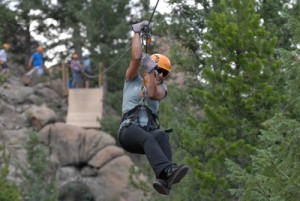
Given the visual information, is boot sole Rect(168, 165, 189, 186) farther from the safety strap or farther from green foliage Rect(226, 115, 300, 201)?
green foliage Rect(226, 115, 300, 201)

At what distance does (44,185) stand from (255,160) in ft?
48.3

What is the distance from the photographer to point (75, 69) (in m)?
29.2

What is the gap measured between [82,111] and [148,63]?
21.7 metres

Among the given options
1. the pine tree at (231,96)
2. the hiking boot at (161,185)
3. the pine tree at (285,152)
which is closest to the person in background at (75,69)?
the pine tree at (231,96)

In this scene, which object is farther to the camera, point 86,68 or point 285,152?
point 86,68

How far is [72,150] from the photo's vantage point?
29812mm

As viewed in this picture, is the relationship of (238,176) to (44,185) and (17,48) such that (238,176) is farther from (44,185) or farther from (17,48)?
(17,48)

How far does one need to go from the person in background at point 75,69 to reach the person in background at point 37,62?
120 cm

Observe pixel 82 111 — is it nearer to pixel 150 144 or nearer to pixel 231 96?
pixel 231 96

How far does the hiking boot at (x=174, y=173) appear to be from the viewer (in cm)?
913

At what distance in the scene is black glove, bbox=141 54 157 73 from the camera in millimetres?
9242

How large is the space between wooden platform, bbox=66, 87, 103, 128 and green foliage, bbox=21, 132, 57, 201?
17.0 ft

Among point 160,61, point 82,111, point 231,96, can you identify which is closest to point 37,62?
point 82,111

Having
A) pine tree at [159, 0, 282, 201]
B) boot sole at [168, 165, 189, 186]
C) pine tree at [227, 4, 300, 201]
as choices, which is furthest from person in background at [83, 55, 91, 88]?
boot sole at [168, 165, 189, 186]
